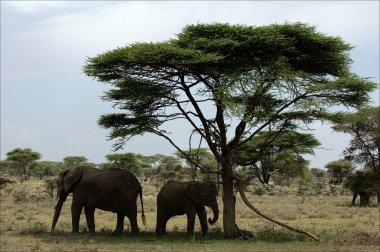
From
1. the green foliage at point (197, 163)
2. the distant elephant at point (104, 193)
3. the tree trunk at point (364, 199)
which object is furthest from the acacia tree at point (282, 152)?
the tree trunk at point (364, 199)

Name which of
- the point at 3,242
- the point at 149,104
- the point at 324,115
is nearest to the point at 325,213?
the point at 324,115

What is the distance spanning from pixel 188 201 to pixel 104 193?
9.08 ft

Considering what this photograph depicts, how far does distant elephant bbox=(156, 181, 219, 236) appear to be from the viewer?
658 inches

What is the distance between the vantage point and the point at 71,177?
17375mm

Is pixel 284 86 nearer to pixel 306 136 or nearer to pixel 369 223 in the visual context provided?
pixel 306 136

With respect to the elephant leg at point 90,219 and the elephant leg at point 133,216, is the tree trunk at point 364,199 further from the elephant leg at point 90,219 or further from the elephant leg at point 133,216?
the elephant leg at point 90,219

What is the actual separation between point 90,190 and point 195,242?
166 inches

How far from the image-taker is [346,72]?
16.5 m

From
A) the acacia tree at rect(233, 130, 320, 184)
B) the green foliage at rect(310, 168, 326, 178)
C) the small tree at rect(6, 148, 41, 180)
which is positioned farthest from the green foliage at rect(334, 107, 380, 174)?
the green foliage at rect(310, 168, 326, 178)

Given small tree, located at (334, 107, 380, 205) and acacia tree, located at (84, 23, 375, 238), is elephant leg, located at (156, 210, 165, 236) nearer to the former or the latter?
acacia tree, located at (84, 23, 375, 238)

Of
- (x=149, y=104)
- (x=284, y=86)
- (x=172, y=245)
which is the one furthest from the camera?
(x=149, y=104)

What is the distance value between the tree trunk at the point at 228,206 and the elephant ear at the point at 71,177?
192 inches

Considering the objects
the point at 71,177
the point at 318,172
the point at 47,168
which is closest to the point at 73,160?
the point at 47,168

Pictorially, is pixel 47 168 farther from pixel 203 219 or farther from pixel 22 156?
pixel 203 219
